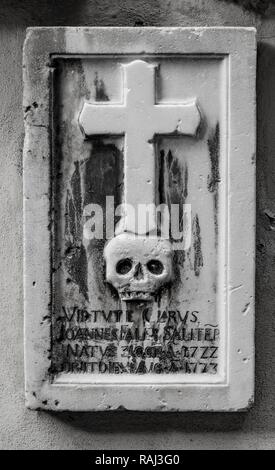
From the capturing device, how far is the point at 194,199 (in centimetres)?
179

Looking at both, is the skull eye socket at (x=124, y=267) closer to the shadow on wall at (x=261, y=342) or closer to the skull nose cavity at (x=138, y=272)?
the skull nose cavity at (x=138, y=272)

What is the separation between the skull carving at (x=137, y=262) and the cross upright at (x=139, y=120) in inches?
6.4

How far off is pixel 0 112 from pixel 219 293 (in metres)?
0.87

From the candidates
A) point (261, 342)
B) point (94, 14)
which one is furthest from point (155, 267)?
point (94, 14)

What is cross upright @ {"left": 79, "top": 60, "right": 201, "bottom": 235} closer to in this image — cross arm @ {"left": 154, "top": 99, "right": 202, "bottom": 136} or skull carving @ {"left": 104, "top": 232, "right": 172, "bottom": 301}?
cross arm @ {"left": 154, "top": 99, "right": 202, "bottom": 136}

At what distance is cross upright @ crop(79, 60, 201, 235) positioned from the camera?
5.74ft

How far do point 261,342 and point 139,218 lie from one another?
21.6 inches

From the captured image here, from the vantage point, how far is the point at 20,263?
6.18ft

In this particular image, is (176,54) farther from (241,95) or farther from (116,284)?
(116,284)

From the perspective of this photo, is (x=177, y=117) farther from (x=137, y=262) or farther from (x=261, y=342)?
(x=261, y=342)

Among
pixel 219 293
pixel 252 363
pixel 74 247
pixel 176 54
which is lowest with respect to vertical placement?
pixel 252 363

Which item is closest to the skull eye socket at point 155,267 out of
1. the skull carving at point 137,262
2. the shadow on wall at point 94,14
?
the skull carving at point 137,262

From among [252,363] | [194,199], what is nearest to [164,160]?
[194,199]

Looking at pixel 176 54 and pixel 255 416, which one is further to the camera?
pixel 255 416
